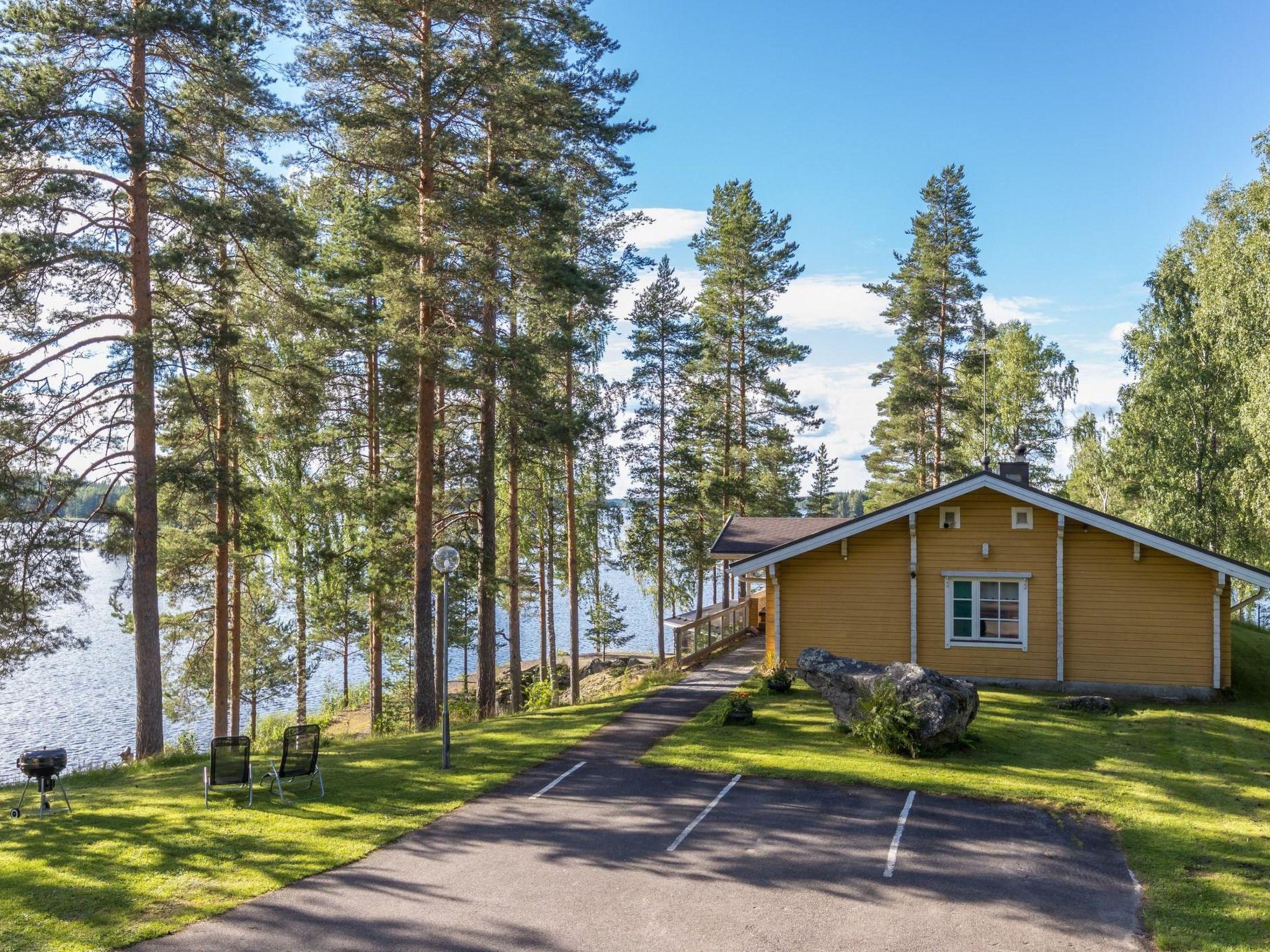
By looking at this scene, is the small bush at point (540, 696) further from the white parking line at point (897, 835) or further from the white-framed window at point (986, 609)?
the white parking line at point (897, 835)

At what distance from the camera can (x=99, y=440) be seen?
1370 cm

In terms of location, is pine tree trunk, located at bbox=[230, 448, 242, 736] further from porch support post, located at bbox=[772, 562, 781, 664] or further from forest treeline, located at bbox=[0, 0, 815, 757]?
porch support post, located at bbox=[772, 562, 781, 664]

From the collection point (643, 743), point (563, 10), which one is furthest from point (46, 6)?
point (643, 743)

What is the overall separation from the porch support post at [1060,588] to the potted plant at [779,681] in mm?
5232

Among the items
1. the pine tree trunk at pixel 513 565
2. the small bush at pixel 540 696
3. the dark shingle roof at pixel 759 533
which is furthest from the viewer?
the small bush at pixel 540 696

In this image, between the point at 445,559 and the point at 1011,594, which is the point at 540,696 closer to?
the point at 1011,594

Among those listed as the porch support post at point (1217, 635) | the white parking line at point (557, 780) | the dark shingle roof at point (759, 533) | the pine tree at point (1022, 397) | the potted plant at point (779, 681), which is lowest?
the white parking line at point (557, 780)

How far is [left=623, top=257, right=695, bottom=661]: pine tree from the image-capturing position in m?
25.9

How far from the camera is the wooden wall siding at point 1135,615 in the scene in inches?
607

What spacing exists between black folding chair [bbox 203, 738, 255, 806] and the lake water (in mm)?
5451

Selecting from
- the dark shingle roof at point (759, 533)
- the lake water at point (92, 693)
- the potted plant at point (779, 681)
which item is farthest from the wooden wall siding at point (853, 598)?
the lake water at point (92, 693)

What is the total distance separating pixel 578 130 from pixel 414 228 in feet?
13.7

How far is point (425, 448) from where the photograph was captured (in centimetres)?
1543

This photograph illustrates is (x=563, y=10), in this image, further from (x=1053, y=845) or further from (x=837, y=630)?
(x=1053, y=845)
